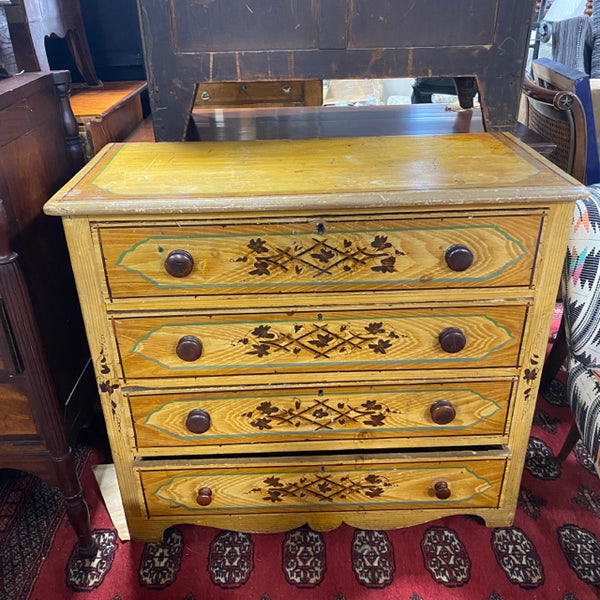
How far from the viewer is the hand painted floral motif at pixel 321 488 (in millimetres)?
1469

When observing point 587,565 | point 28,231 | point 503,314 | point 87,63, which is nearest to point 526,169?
point 503,314

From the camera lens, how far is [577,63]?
4195mm

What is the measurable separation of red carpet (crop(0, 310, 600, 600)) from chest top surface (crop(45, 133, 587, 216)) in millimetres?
997

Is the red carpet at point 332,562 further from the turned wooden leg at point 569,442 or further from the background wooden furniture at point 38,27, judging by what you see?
the background wooden furniture at point 38,27

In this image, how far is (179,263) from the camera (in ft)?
3.74

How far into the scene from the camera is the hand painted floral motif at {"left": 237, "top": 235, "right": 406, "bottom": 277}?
1.16 metres

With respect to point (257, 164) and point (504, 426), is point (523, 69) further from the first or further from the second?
point (504, 426)

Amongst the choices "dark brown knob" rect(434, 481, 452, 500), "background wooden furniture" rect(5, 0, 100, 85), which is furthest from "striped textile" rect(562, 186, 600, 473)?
"background wooden furniture" rect(5, 0, 100, 85)

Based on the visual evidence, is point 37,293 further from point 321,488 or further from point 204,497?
point 321,488

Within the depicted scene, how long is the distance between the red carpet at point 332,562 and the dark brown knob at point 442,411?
427 mm

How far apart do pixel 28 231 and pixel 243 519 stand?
96cm

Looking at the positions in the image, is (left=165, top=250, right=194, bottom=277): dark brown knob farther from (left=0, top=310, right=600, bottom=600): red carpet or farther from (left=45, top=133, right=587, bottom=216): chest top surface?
(left=0, top=310, right=600, bottom=600): red carpet

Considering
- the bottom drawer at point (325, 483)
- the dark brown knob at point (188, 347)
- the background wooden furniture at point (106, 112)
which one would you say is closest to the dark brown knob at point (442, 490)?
the bottom drawer at point (325, 483)

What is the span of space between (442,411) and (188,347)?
0.65m
